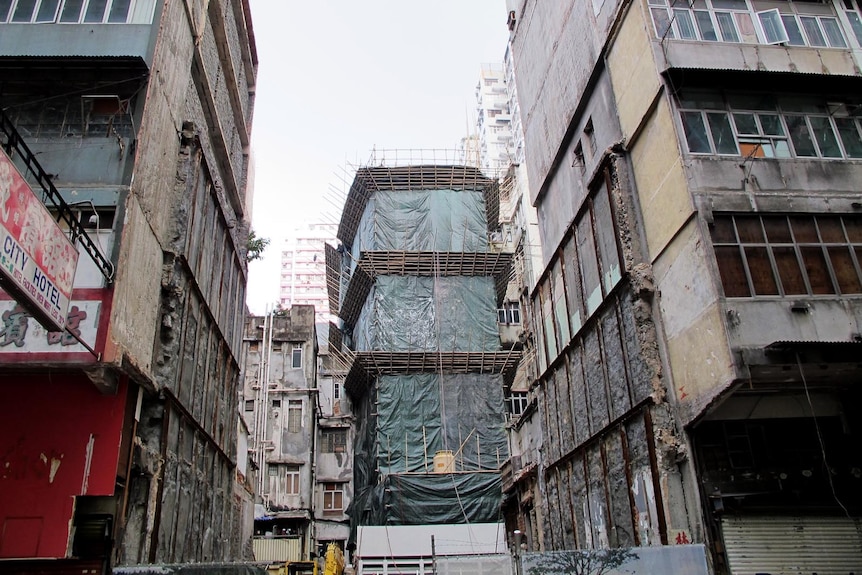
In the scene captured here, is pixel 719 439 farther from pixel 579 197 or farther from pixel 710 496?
pixel 579 197

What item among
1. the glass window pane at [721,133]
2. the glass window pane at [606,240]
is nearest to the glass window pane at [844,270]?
the glass window pane at [721,133]

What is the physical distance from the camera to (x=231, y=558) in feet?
69.9

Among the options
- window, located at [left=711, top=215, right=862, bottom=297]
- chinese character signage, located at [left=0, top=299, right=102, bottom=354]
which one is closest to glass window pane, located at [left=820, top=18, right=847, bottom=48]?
window, located at [left=711, top=215, right=862, bottom=297]

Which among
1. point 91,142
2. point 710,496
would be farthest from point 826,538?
point 91,142

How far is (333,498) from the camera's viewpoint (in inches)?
1547

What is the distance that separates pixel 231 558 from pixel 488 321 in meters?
18.0

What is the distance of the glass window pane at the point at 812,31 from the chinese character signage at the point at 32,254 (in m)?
17.0

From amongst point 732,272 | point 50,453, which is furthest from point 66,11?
point 732,272

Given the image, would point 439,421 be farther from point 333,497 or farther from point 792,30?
point 792,30

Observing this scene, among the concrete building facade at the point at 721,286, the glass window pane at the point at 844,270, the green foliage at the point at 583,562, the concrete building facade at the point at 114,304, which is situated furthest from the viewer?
the glass window pane at the point at 844,270

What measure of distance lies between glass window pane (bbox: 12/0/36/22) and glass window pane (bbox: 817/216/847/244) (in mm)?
17033

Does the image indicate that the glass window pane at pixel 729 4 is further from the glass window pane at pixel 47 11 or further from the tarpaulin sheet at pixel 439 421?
the tarpaulin sheet at pixel 439 421

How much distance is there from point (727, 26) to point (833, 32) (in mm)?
2793

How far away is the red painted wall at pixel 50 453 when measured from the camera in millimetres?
11031
